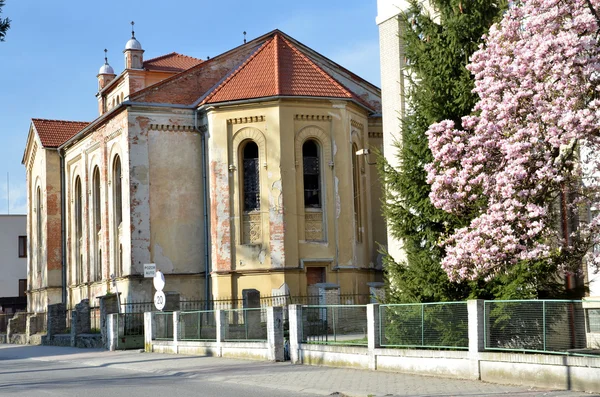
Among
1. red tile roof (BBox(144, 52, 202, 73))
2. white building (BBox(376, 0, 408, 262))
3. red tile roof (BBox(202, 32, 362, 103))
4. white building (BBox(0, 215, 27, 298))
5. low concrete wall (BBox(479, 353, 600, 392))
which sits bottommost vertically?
low concrete wall (BBox(479, 353, 600, 392))

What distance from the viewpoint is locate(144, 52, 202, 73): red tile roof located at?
52.0 metres

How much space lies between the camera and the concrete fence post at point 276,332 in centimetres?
2059

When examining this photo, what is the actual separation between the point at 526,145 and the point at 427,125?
4.66m

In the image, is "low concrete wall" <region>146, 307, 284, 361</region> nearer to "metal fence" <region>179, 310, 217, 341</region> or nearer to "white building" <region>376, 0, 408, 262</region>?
"metal fence" <region>179, 310, 217, 341</region>

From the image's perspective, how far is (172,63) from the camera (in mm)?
53719

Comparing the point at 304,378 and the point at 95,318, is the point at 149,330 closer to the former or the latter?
the point at 95,318

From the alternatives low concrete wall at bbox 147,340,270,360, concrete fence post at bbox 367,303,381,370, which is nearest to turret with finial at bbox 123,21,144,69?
low concrete wall at bbox 147,340,270,360

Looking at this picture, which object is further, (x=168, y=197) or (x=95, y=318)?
(x=95, y=318)

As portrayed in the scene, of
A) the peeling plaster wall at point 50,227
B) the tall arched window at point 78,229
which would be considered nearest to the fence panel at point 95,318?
the tall arched window at point 78,229

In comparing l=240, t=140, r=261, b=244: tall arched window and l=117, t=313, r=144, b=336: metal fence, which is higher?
l=240, t=140, r=261, b=244: tall arched window

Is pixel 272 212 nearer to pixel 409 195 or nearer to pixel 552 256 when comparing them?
pixel 409 195

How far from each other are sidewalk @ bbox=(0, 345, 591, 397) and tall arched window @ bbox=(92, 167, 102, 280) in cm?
1611

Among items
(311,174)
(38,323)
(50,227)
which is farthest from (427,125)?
(50,227)

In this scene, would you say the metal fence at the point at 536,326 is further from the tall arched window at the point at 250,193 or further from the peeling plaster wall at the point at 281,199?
the tall arched window at the point at 250,193
